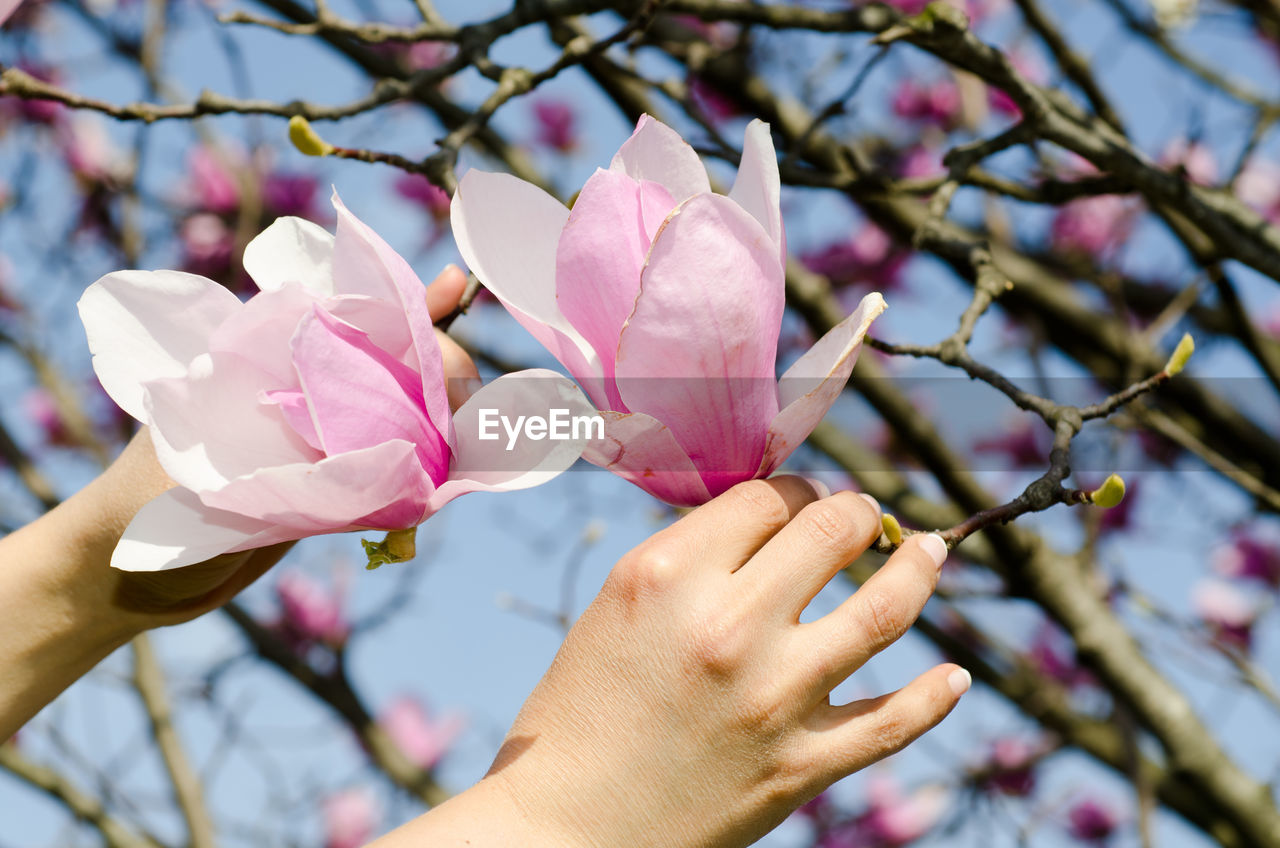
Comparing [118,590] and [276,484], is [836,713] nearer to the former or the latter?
[276,484]

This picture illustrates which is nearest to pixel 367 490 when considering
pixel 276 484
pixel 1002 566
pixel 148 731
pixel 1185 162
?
pixel 276 484

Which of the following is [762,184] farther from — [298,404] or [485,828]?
[485,828]

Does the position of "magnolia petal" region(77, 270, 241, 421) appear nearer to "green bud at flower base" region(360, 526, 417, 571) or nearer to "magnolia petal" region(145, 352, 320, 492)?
"magnolia petal" region(145, 352, 320, 492)

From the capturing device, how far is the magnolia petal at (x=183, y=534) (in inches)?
26.5

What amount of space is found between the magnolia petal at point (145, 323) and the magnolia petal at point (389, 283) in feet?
0.32

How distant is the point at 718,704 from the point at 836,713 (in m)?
0.12

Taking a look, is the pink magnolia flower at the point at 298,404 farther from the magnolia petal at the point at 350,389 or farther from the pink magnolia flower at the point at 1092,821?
the pink magnolia flower at the point at 1092,821

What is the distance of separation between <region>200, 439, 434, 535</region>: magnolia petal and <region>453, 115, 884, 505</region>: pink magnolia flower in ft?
0.44

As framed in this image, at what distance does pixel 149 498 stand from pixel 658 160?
71 centimetres

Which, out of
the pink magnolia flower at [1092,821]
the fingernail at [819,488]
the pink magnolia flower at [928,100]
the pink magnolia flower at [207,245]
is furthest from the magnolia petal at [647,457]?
the pink magnolia flower at [1092,821]

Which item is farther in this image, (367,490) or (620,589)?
(620,589)

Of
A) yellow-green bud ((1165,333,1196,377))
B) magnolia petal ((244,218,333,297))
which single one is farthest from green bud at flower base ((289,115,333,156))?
yellow-green bud ((1165,333,1196,377))

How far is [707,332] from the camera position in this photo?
2.19 feet

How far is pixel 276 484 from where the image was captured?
62cm
